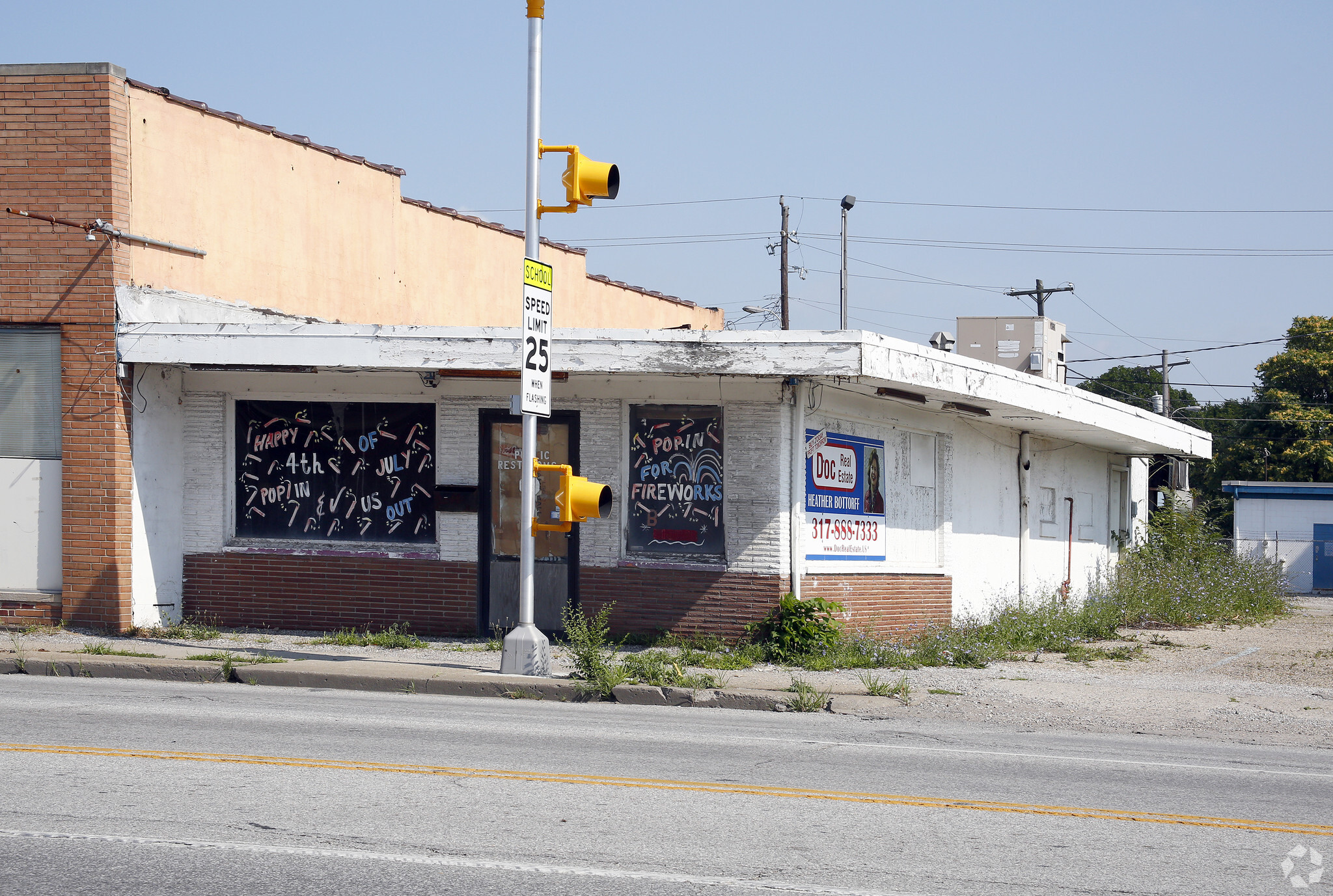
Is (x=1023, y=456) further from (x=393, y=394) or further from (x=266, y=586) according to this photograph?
(x=266, y=586)

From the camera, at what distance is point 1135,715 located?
36.4 ft

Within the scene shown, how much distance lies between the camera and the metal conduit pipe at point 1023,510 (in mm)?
19750

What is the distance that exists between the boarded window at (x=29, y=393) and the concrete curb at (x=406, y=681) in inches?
127

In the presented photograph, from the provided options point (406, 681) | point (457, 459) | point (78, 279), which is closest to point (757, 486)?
point (457, 459)

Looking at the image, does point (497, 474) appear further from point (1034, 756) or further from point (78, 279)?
point (1034, 756)

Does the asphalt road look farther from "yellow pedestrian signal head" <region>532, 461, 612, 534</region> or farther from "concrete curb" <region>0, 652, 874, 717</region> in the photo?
"yellow pedestrian signal head" <region>532, 461, 612, 534</region>

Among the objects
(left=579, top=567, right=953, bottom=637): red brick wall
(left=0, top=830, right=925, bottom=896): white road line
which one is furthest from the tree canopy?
(left=0, top=830, right=925, bottom=896): white road line

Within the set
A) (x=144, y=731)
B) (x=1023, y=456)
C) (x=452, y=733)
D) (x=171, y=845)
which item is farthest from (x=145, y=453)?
(x=1023, y=456)

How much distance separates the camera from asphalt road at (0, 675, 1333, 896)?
5418 millimetres

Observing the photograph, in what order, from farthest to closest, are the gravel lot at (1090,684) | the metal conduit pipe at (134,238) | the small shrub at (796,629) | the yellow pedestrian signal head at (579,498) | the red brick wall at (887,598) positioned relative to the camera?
1. the red brick wall at (887,598)
2. the metal conduit pipe at (134,238)
3. the small shrub at (796,629)
4. the yellow pedestrian signal head at (579,498)
5. the gravel lot at (1090,684)

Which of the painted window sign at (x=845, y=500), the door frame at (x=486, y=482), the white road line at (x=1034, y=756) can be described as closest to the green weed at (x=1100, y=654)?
the painted window sign at (x=845, y=500)

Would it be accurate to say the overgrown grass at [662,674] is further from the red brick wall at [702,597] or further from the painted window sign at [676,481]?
the painted window sign at [676,481]

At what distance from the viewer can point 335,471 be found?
1538cm

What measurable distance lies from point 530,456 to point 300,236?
8600 mm
